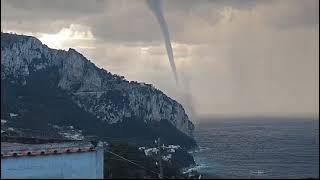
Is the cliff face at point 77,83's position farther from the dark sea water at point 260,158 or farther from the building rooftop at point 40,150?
the building rooftop at point 40,150

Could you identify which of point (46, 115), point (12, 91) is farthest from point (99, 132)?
point (12, 91)

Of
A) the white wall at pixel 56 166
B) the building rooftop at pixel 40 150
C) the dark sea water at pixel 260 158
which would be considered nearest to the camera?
the white wall at pixel 56 166

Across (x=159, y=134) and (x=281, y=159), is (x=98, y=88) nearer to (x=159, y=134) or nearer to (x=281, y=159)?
(x=159, y=134)

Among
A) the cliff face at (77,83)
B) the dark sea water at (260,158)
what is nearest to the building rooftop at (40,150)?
the dark sea water at (260,158)

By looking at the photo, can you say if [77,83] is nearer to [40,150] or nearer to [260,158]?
[260,158]

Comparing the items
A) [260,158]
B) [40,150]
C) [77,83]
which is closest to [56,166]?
[40,150]

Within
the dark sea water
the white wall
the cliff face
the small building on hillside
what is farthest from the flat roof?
the cliff face

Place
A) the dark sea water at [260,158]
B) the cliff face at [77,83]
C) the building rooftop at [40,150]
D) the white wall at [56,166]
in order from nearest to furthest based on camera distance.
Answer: the white wall at [56,166], the building rooftop at [40,150], the dark sea water at [260,158], the cliff face at [77,83]
